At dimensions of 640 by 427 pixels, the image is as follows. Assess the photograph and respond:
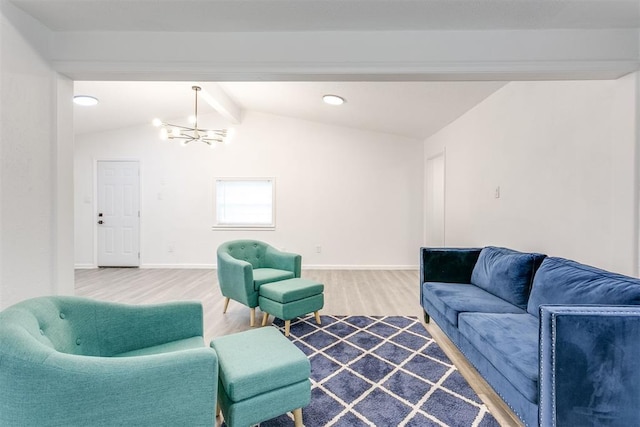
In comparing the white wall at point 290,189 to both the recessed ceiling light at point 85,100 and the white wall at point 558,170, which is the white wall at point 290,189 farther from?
the white wall at point 558,170

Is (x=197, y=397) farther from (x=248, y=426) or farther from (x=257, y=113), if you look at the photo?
(x=257, y=113)

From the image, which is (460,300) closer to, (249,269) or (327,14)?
(249,269)

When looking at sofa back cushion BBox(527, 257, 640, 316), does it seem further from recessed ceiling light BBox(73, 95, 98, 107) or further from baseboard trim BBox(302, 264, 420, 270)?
recessed ceiling light BBox(73, 95, 98, 107)

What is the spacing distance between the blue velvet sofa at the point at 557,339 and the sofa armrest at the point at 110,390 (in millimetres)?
1398

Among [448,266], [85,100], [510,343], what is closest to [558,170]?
[448,266]

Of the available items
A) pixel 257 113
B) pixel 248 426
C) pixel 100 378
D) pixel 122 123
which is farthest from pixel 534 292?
pixel 122 123

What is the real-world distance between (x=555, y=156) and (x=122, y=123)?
248 inches

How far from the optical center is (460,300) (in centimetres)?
238

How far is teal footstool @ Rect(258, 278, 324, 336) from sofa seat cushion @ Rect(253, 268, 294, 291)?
0.08 metres

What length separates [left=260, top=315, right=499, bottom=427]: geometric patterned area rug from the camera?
1697mm

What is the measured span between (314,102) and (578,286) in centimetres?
378

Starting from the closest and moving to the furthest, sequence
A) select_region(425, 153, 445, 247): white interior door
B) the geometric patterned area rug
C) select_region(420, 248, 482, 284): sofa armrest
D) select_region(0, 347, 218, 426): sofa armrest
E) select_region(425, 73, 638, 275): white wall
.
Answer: select_region(0, 347, 218, 426): sofa armrest → the geometric patterned area rug → select_region(425, 73, 638, 275): white wall → select_region(420, 248, 482, 284): sofa armrest → select_region(425, 153, 445, 247): white interior door

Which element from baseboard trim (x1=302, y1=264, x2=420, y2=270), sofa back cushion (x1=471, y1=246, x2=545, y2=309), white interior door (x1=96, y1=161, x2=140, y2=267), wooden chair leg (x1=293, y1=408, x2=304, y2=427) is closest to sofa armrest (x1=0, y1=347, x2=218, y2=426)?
wooden chair leg (x1=293, y1=408, x2=304, y2=427)

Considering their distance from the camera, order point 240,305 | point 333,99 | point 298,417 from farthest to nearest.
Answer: point 333,99 < point 240,305 < point 298,417
